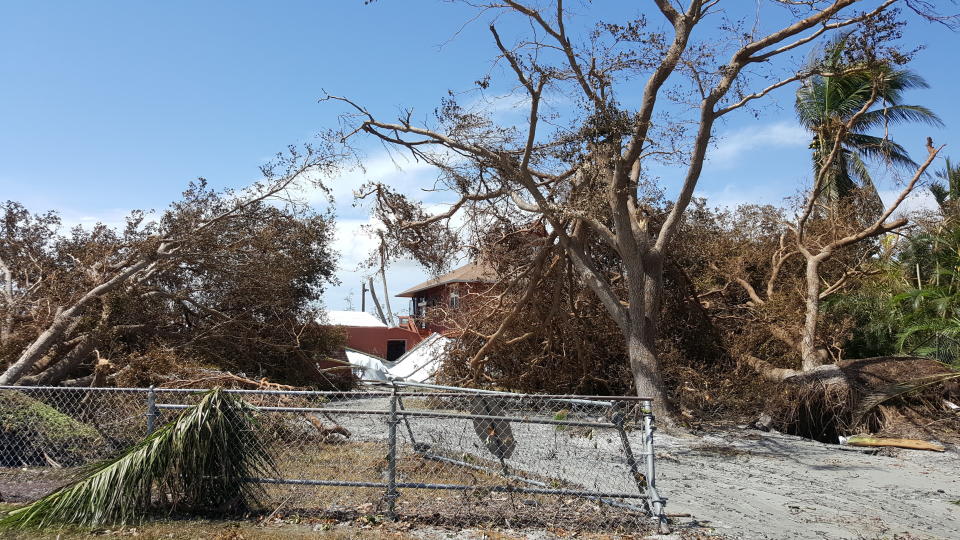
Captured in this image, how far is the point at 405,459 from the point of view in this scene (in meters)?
7.13

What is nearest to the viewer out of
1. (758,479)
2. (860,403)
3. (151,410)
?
(151,410)

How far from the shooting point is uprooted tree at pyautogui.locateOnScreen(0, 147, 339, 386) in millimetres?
10391

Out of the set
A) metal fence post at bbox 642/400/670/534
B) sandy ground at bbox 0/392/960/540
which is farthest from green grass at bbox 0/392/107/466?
metal fence post at bbox 642/400/670/534

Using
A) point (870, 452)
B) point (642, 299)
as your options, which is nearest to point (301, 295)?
point (642, 299)

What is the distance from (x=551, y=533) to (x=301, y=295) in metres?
12.5

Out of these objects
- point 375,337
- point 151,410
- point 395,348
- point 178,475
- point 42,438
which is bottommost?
point 178,475

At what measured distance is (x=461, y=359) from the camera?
1430 cm

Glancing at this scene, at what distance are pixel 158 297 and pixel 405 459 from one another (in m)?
6.99

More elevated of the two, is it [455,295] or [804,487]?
[455,295]

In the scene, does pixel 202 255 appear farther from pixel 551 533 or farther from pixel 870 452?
pixel 870 452

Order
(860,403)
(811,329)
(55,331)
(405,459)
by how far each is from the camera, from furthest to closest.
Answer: (811,329), (860,403), (55,331), (405,459)

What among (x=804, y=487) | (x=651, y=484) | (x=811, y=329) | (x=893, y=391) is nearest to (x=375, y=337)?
(x=811, y=329)

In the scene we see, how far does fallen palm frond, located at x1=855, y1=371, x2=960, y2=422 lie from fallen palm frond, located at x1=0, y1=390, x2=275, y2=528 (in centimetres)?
874

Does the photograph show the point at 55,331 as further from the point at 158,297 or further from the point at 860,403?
the point at 860,403
